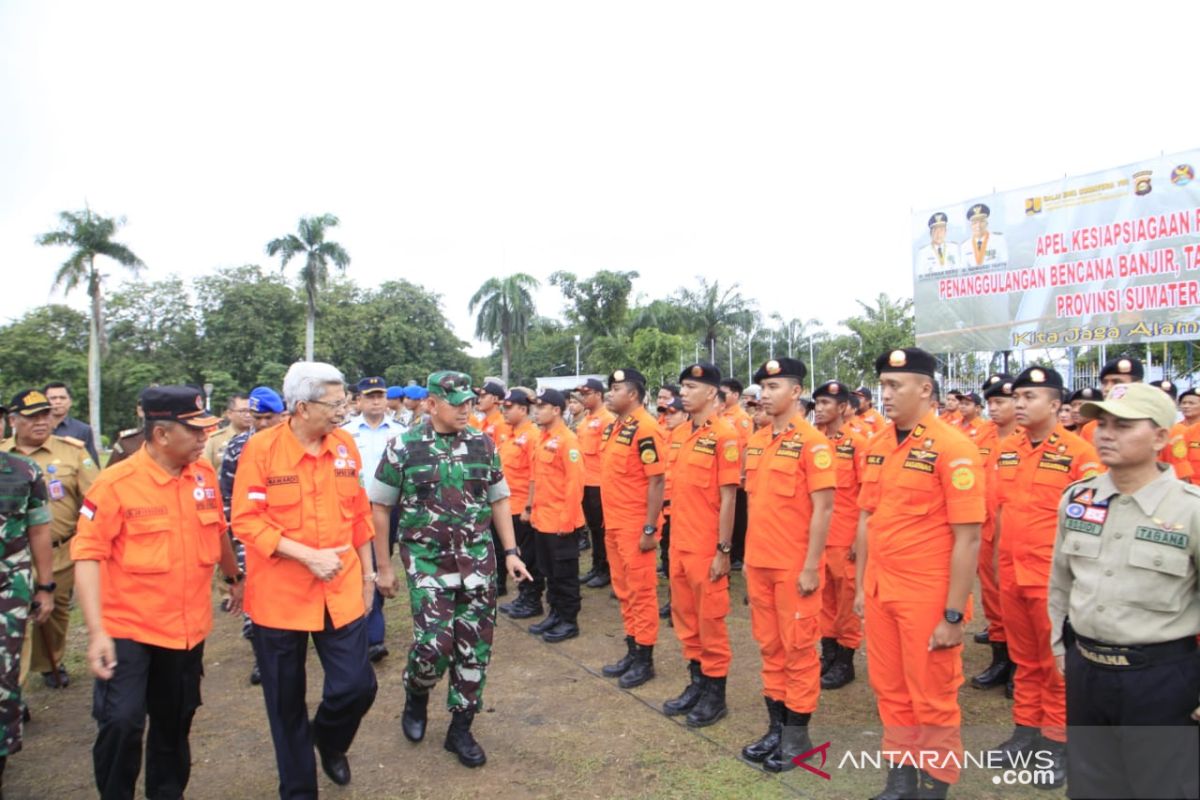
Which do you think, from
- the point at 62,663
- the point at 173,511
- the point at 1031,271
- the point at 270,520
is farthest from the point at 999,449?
the point at 1031,271

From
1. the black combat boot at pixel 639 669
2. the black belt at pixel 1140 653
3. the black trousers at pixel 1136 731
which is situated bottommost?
the black combat boot at pixel 639 669

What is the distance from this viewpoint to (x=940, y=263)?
1541cm

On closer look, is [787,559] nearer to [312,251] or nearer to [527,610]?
[527,610]

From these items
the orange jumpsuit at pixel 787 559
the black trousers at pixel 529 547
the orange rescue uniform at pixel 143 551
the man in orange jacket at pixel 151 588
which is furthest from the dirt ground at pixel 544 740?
the black trousers at pixel 529 547

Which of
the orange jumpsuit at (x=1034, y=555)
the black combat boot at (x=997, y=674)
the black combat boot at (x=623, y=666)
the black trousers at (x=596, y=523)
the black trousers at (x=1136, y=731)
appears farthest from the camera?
the black trousers at (x=596, y=523)

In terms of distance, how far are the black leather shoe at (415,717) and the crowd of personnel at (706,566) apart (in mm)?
26

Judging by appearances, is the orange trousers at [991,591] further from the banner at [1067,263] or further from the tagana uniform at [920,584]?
the banner at [1067,263]

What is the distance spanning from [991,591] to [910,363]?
2893 millimetres

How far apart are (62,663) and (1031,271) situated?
15.6 metres

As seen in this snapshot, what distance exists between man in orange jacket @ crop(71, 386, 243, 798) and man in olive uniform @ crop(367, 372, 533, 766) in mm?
979

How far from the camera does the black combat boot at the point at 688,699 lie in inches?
183

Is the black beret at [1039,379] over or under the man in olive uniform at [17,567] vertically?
over

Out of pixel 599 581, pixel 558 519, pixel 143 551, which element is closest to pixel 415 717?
pixel 143 551

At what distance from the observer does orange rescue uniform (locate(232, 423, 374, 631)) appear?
3377 millimetres
